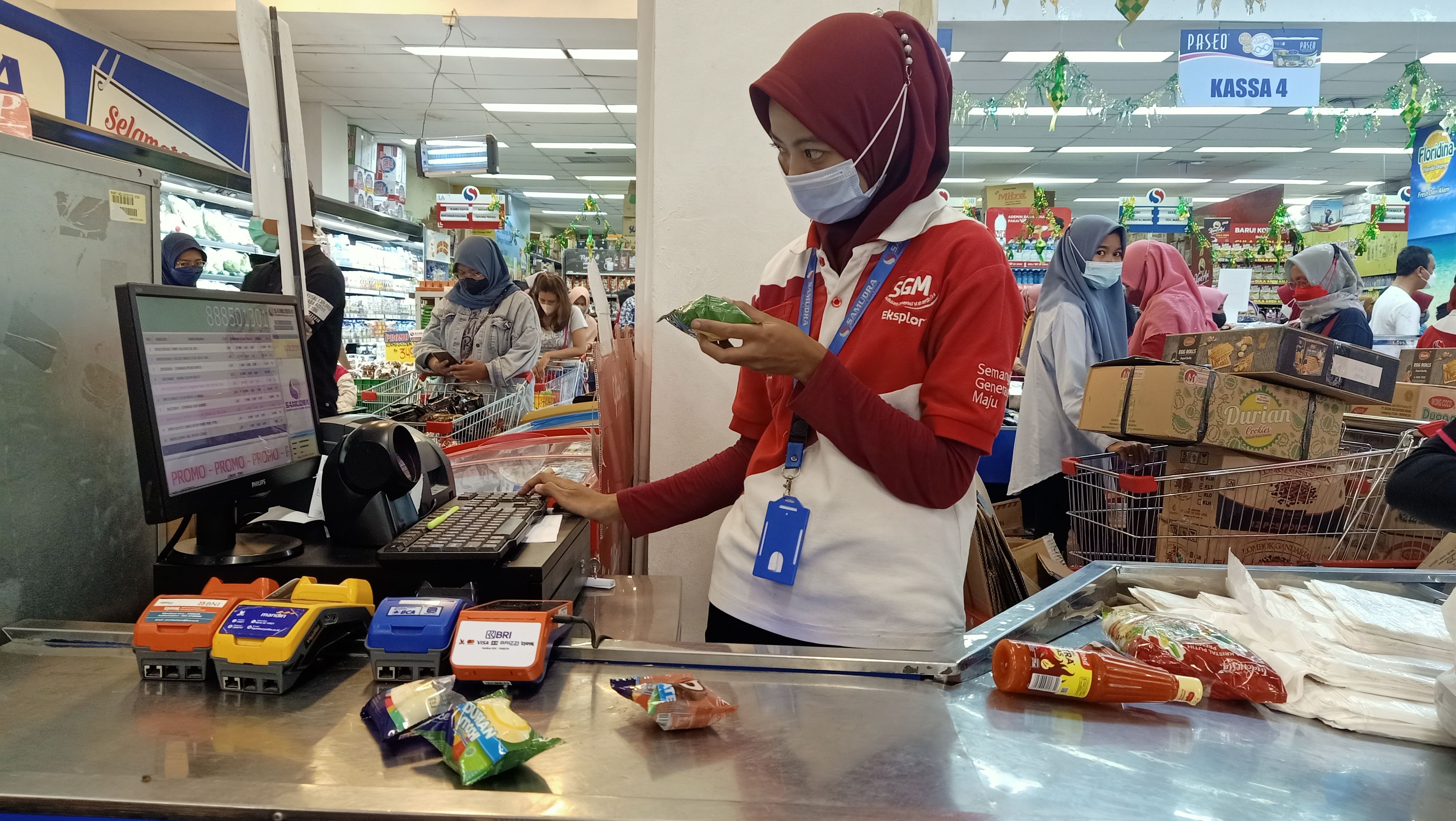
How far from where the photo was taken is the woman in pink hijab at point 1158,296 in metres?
4.29

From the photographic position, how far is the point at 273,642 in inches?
35.2

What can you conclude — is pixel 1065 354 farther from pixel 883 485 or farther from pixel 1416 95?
pixel 1416 95

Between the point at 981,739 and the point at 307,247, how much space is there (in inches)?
122

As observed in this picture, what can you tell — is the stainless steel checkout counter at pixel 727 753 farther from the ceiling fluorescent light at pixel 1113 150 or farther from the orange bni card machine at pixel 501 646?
the ceiling fluorescent light at pixel 1113 150

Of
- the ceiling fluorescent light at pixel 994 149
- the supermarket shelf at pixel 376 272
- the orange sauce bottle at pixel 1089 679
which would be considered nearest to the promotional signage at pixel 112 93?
the supermarket shelf at pixel 376 272

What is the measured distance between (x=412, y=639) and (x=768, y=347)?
20.9 inches

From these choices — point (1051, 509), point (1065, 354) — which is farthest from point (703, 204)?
point (1051, 509)

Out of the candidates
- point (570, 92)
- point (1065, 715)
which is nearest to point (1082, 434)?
point (1065, 715)

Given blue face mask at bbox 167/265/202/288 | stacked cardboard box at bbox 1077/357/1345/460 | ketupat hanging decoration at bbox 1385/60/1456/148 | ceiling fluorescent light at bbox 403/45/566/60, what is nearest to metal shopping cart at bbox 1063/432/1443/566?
stacked cardboard box at bbox 1077/357/1345/460

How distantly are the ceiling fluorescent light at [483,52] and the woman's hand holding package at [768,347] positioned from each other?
7.61 metres

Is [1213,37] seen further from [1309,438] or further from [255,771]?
[255,771]

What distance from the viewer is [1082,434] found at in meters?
3.61

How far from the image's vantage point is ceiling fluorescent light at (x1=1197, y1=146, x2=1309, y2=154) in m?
11.9

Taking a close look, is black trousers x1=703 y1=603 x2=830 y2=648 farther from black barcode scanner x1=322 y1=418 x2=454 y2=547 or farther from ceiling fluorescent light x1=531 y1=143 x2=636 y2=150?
ceiling fluorescent light x1=531 y1=143 x2=636 y2=150
